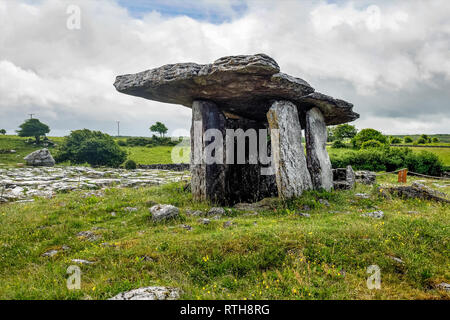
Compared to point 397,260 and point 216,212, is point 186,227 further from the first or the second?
point 397,260

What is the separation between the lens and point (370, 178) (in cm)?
1686

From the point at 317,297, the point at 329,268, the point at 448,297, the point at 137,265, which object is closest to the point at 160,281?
the point at 137,265

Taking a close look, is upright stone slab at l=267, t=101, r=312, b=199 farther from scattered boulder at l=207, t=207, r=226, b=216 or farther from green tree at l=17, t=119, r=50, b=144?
green tree at l=17, t=119, r=50, b=144

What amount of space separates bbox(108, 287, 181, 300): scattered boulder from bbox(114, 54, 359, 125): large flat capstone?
6.66 meters

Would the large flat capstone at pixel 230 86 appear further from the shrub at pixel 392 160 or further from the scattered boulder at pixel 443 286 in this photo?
the shrub at pixel 392 160

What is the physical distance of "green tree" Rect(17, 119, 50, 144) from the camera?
160ft

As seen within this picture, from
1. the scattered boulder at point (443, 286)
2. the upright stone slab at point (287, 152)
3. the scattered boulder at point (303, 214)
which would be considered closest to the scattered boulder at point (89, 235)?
the scattered boulder at point (303, 214)

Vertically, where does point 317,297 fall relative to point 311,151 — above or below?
below

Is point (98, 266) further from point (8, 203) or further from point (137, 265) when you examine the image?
point (8, 203)

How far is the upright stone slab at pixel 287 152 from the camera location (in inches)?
382

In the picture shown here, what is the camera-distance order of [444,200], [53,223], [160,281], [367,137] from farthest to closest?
[367,137], [444,200], [53,223], [160,281]

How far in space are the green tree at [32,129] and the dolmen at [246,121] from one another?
4964cm

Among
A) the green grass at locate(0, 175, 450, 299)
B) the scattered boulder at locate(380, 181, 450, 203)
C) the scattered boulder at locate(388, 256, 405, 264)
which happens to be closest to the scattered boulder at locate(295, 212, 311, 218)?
the green grass at locate(0, 175, 450, 299)
